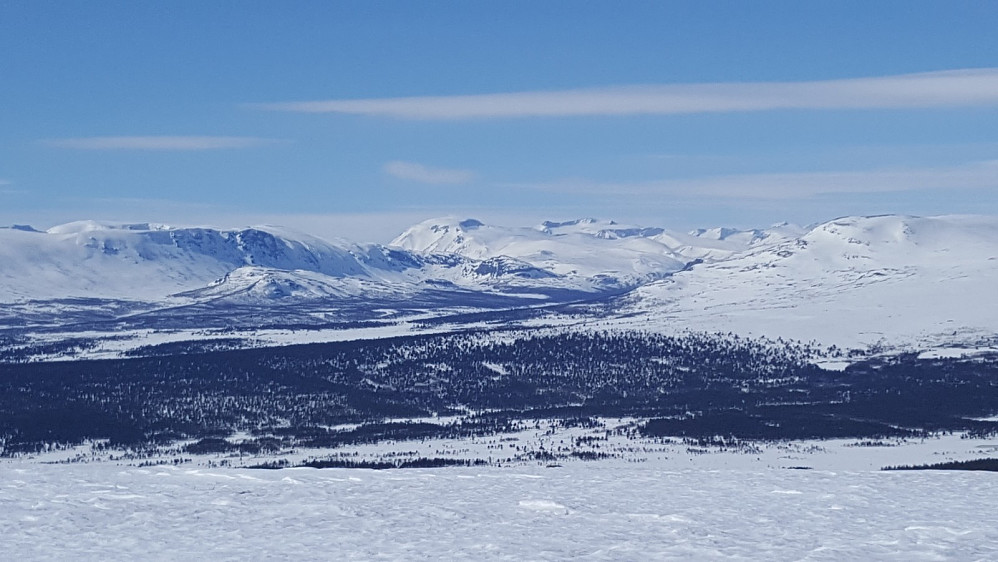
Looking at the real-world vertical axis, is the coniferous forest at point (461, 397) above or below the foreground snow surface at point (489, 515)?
below

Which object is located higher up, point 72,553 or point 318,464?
point 72,553

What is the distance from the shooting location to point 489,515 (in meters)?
26.5

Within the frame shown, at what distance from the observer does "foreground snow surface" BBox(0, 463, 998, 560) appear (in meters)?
23.0

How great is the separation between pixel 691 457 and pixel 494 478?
69.5 m

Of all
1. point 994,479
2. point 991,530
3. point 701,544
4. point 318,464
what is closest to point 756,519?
point 701,544

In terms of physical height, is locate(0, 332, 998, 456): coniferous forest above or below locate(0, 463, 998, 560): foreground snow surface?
below

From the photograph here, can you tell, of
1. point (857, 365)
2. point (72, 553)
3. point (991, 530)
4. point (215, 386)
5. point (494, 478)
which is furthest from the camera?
point (857, 365)

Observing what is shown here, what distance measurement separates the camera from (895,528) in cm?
2500

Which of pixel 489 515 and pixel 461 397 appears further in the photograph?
pixel 461 397

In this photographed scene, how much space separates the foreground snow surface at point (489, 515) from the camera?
23.0 meters

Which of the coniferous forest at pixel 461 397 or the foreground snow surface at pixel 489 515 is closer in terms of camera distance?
the foreground snow surface at pixel 489 515

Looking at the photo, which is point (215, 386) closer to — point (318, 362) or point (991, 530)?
point (318, 362)

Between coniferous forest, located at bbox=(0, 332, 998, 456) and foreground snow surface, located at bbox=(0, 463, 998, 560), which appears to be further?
coniferous forest, located at bbox=(0, 332, 998, 456)

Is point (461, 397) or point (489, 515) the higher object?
point (489, 515)
